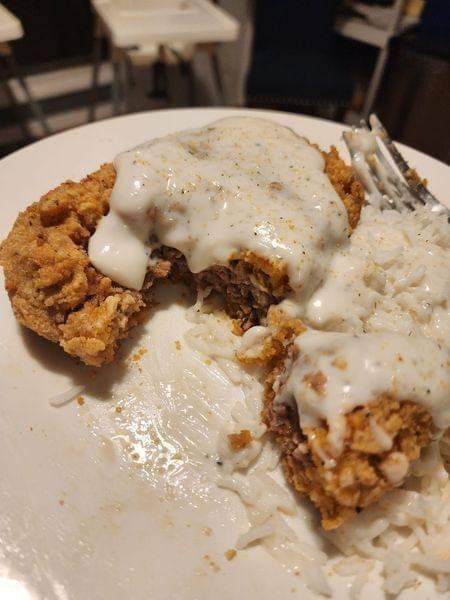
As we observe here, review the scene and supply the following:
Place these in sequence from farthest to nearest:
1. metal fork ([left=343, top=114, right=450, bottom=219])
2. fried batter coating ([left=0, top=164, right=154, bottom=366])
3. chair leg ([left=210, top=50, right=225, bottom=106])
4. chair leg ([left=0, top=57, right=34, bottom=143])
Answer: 1. chair leg ([left=210, top=50, right=225, bottom=106])
2. chair leg ([left=0, top=57, right=34, bottom=143])
3. metal fork ([left=343, top=114, right=450, bottom=219])
4. fried batter coating ([left=0, top=164, right=154, bottom=366])

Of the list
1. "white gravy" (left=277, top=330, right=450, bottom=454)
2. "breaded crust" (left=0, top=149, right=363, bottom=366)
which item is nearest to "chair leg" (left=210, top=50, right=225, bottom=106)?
"breaded crust" (left=0, top=149, right=363, bottom=366)

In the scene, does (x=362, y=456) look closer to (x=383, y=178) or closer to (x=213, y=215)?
(x=213, y=215)

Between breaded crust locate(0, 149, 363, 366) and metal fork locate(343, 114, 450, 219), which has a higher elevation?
metal fork locate(343, 114, 450, 219)

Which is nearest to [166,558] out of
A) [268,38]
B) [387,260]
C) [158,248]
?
[158,248]

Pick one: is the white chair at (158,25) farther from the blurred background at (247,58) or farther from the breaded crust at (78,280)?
the breaded crust at (78,280)

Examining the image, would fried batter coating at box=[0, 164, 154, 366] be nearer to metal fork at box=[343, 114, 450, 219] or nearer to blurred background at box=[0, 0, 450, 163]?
metal fork at box=[343, 114, 450, 219]

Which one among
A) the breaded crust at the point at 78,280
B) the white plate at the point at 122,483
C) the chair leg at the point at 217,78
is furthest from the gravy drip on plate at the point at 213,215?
the chair leg at the point at 217,78
